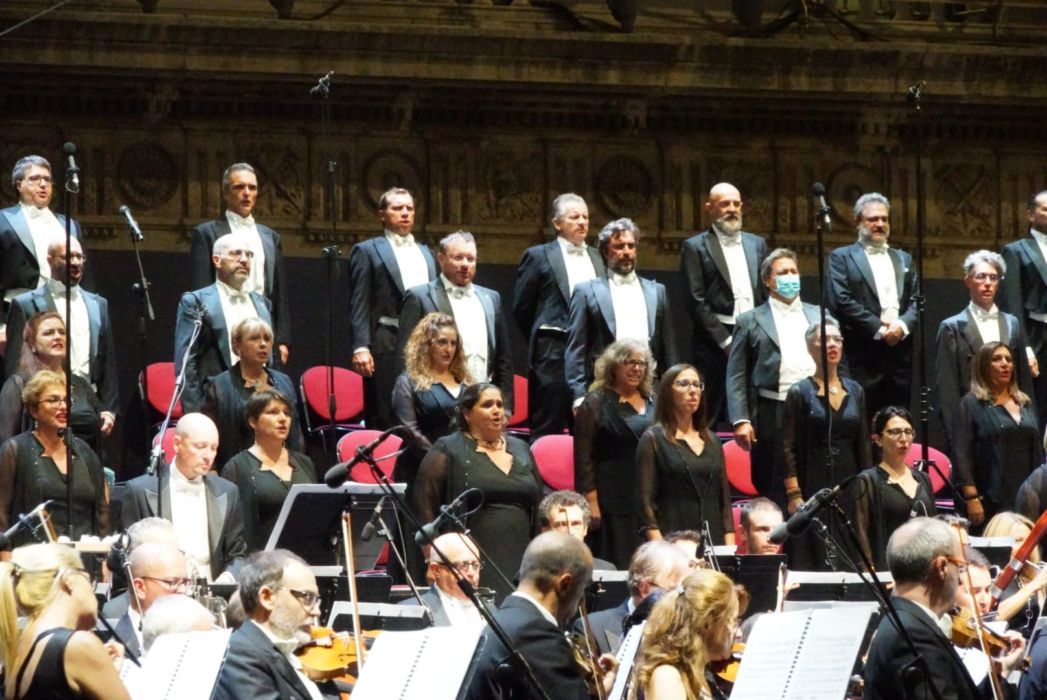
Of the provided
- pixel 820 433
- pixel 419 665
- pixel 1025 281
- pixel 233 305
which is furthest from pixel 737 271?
pixel 419 665

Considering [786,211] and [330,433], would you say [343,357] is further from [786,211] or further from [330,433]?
[786,211]

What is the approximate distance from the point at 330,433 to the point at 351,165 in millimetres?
2288

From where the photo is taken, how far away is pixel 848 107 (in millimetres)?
11023

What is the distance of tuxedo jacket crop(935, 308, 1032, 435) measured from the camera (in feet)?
28.7

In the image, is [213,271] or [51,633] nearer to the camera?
[51,633]

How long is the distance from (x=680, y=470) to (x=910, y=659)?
2.90 meters

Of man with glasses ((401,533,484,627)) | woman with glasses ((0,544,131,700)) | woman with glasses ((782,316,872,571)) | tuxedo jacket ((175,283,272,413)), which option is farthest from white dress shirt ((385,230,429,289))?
woman with glasses ((0,544,131,700))

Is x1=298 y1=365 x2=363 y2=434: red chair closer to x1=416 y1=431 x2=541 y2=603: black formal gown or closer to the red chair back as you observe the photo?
the red chair back

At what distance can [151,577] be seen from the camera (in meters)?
5.65

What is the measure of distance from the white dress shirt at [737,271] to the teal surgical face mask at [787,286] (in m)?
0.38

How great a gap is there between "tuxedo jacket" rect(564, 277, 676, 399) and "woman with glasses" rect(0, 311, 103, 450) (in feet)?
6.21

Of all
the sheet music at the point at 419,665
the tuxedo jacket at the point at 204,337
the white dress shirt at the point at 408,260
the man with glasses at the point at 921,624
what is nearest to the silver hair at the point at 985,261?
the white dress shirt at the point at 408,260

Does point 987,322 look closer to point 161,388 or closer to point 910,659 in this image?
point 161,388

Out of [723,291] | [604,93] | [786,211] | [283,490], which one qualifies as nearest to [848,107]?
[786,211]
